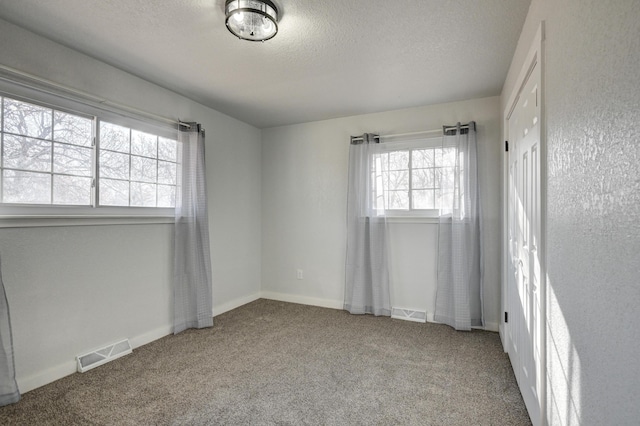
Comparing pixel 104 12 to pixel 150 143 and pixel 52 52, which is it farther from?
pixel 150 143

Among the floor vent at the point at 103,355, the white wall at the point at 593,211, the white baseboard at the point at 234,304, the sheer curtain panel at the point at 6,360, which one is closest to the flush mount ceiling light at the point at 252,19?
the white wall at the point at 593,211

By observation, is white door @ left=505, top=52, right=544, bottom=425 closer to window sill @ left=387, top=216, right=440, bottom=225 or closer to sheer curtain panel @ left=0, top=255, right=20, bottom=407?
window sill @ left=387, top=216, right=440, bottom=225

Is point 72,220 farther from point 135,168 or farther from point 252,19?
point 252,19

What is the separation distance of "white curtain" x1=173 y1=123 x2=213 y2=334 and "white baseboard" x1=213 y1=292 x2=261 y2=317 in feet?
1.37

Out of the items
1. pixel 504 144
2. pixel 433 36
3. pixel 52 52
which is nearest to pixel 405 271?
pixel 504 144

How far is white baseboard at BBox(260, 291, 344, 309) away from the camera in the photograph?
159 inches

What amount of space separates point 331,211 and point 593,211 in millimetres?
3208

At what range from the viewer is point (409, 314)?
140 inches

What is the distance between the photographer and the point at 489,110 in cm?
327

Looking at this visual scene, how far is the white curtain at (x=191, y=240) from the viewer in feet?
10.3

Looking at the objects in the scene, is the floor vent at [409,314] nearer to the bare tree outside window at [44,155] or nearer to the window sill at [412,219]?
the window sill at [412,219]

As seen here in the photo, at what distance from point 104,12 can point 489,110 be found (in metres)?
3.35

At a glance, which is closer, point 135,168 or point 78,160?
point 78,160

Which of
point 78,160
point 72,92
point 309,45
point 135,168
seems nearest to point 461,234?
point 309,45
